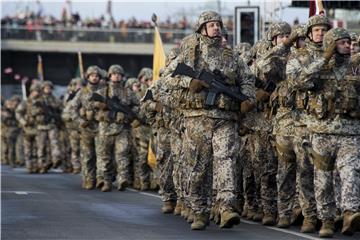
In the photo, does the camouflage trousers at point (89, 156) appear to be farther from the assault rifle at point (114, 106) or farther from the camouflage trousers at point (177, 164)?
the camouflage trousers at point (177, 164)

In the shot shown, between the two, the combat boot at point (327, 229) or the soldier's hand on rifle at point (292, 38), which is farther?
the soldier's hand on rifle at point (292, 38)

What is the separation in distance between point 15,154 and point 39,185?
14936 millimetres

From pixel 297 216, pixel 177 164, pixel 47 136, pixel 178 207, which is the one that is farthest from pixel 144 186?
pixel 47 136

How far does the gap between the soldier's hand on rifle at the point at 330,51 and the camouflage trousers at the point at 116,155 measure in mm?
8710

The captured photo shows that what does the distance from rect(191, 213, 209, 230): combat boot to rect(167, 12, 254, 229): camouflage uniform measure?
38mm

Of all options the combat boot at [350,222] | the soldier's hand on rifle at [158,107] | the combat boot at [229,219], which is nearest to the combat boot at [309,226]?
the combat boot at [350,222]

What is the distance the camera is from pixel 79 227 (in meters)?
13.8

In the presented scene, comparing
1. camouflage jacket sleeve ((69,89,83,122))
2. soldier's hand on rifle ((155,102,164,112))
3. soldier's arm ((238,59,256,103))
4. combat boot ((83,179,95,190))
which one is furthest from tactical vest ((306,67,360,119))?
camouflage jacket sleeve ((69,89,83,122))

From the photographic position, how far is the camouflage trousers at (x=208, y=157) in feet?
46.2

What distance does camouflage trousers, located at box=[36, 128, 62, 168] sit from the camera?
29.3 metres

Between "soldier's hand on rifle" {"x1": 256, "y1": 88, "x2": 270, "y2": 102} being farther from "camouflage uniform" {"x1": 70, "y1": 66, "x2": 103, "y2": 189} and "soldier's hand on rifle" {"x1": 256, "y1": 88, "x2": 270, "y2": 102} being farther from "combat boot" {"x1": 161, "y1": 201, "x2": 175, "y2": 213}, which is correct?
"camouflage uniform" {"x1": 70, "y1": 66, "x2": 103, "y2": 189}

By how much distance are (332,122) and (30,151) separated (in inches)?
701

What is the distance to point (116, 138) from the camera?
71.8ft

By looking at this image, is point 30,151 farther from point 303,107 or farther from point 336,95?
point 336,95
